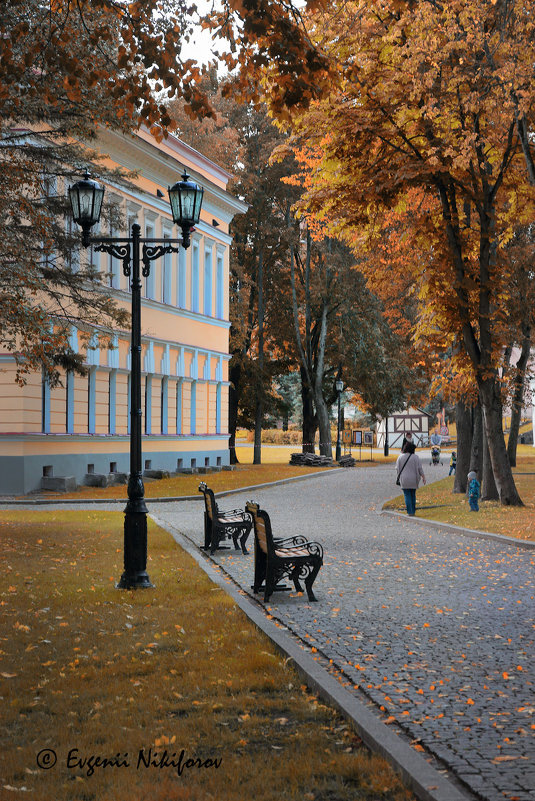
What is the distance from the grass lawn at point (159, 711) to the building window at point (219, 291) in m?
37.0

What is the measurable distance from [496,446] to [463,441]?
16.4ft

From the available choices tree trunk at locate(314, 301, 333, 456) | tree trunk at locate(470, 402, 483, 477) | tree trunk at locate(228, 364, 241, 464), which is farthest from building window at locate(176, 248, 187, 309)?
tree trunk at locate(470, 402, 483, 477)

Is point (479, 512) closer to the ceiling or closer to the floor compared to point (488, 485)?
closer to the floor

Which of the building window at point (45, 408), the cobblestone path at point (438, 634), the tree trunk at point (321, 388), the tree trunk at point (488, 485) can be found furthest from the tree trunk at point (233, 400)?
the cobblestone path at point (438, 634)

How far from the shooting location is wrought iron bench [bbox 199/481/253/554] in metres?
15.2

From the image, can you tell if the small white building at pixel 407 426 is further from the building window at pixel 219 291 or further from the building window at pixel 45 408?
the building window at pixel 45 408

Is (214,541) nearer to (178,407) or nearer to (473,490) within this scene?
(473,490)

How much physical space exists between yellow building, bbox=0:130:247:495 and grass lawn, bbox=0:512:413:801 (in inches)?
576

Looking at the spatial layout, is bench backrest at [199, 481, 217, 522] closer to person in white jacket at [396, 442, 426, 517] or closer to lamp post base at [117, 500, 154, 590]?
lamp post base at [117, 500, 154, 590]

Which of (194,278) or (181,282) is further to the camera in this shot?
(194,278)

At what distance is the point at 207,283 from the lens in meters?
46.0

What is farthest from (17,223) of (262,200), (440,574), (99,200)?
(262,200)

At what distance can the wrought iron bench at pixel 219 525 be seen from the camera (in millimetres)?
15211

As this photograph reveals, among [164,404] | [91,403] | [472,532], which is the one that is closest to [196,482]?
[91,403]
